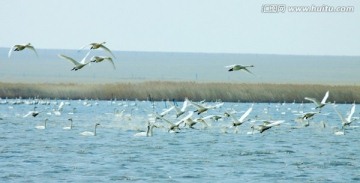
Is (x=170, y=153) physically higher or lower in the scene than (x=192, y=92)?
lower

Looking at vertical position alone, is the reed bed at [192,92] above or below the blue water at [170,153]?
above

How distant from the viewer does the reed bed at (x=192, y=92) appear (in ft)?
226

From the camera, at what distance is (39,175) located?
31.4 metres

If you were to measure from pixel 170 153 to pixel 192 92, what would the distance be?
98.1 feet

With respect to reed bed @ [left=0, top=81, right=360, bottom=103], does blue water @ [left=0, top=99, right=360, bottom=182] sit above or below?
below

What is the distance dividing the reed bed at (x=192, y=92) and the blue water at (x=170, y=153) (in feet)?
34.3

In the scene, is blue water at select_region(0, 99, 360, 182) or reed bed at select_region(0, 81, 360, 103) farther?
reed bed at select_region(0, 81, 360, 103)

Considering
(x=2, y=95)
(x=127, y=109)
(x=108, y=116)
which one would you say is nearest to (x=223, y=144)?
(x=108, y=116)

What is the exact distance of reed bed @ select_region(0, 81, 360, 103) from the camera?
68.8 m

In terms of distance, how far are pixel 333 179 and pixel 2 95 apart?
43695 mm

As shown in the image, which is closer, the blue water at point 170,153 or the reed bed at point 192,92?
the blue water at point 170,153

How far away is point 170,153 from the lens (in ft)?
127

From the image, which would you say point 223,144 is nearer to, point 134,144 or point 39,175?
point 134,144

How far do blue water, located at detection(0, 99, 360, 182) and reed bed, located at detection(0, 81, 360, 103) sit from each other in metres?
10.5
